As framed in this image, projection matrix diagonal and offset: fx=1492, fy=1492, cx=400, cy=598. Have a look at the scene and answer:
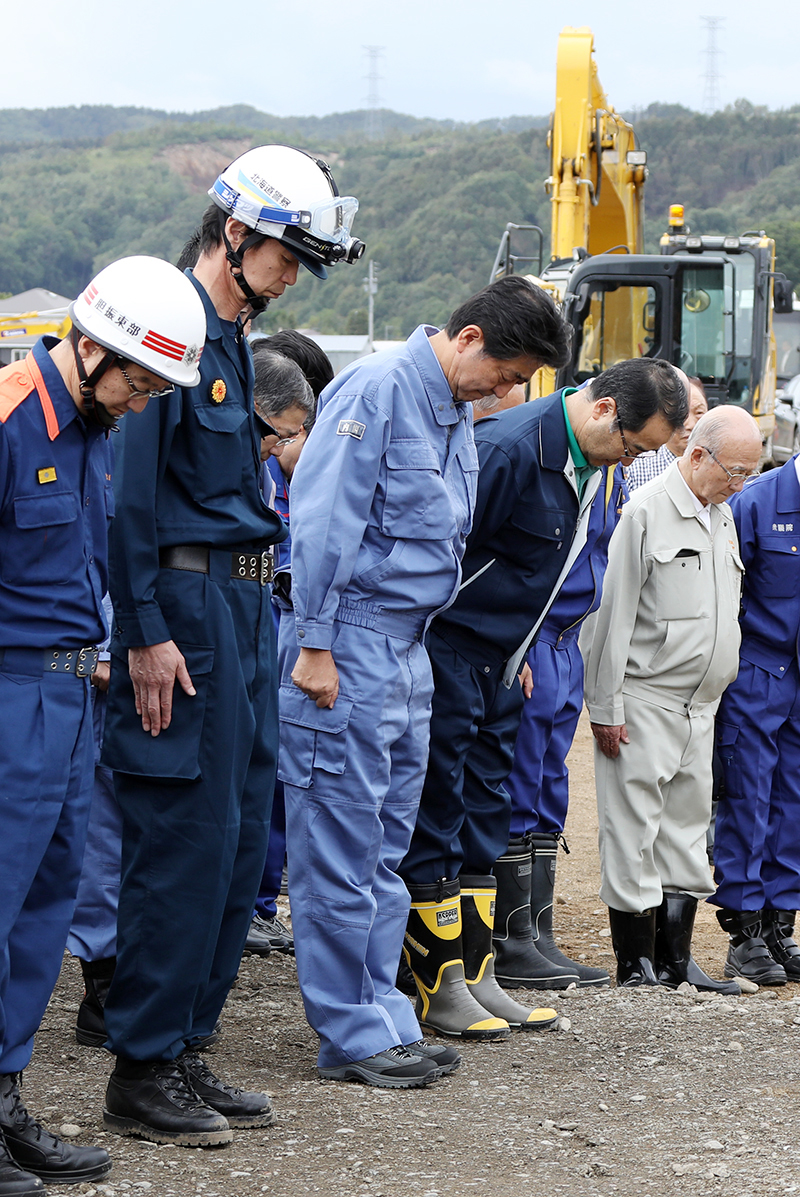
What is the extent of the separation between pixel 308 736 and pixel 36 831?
101 cm

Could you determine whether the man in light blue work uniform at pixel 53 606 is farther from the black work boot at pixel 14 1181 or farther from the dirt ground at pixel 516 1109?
the dirt ground at pixel 516 1109

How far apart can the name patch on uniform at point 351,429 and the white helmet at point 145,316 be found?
2.51 feet

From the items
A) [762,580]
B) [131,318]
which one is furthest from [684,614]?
[131,318]

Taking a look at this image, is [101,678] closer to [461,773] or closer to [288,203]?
[461,773]

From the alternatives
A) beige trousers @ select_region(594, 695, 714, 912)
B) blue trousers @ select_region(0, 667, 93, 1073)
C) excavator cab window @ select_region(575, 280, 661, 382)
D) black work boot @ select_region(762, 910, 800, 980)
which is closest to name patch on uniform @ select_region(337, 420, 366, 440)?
blue trousers @ select_region(0, 667, 93, 1073)

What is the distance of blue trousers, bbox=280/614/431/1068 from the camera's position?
12.7 feet

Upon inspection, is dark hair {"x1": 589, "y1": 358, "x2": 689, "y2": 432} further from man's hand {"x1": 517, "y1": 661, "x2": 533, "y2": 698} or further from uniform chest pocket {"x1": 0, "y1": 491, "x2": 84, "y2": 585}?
uniform chest pocket {"x1": 0, "y1": 491, "x2": 84, "y2": 585}

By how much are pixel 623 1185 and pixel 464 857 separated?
1320 millimetres

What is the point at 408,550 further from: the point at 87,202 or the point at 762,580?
the point at 87,202

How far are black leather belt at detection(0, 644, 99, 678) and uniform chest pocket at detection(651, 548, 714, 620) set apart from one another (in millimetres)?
2583

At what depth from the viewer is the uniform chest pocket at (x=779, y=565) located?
5680 millimetres

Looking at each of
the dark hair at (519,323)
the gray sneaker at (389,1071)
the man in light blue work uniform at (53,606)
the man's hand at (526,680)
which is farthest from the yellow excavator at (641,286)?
the man in light blue work uniform at (53,606)

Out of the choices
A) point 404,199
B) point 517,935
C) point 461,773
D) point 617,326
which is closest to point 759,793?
point 517,935

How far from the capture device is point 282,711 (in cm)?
398
